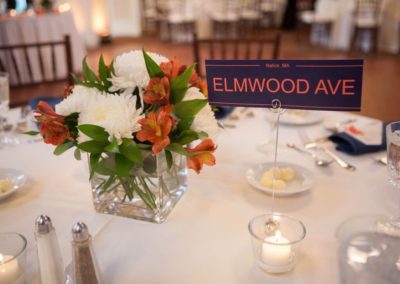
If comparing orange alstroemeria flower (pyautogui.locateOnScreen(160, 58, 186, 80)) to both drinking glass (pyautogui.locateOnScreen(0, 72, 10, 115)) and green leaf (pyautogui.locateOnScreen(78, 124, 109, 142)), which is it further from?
drinking glass (pyautogui.locateOnScreen(0, 72, 10, 115))

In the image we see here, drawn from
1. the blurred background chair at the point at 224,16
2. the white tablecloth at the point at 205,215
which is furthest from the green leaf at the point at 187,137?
the blurred background chair at the point at 224,16

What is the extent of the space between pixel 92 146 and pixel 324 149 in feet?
2.59

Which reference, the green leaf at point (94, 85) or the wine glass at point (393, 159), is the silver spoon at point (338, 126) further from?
the green leaf at point (94, 85)

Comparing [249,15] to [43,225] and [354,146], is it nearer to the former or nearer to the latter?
[354,146]

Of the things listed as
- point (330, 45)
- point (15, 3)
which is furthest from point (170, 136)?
point (330, 45)

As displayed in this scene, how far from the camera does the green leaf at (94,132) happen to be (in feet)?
2.32

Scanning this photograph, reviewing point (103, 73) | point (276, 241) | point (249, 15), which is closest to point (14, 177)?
point (103, 73)

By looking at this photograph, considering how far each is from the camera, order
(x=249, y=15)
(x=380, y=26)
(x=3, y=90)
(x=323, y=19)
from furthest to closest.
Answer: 1. (x=249, y=15)
2. (x=323, y=19)
3. (x=380, y=26)
4. (x=3, y=90)

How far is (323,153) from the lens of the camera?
3.94 ft

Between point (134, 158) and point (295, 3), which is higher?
point (295, 3)

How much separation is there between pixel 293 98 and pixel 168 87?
279 mm

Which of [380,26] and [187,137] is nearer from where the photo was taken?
[187,137]

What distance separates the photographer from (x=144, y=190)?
837 mm

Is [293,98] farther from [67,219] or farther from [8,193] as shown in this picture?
[8,193]
